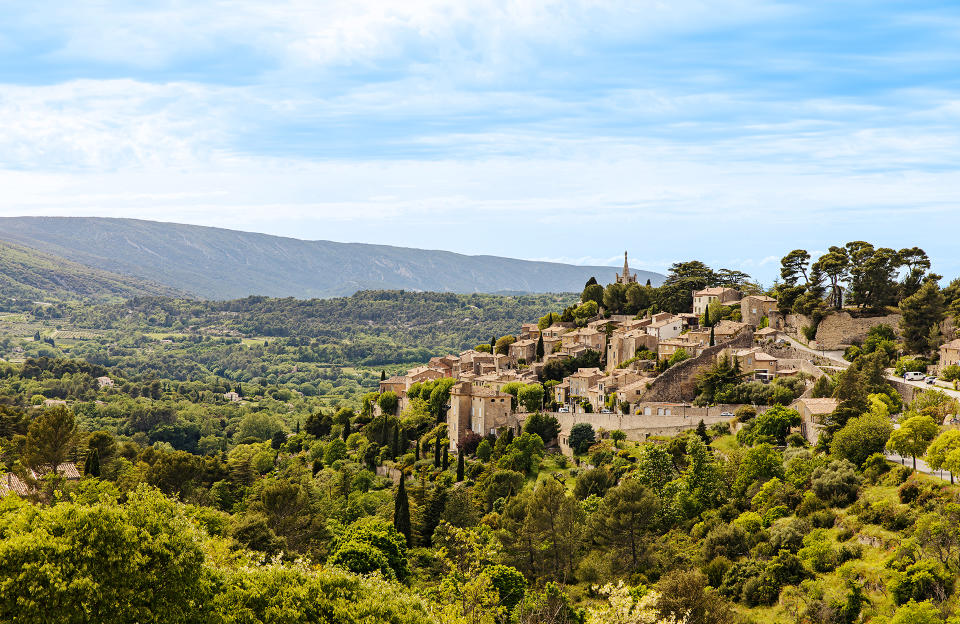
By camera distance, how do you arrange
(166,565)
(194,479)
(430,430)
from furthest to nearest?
1. (430,430)
2. (194,479)
3. (166,565)

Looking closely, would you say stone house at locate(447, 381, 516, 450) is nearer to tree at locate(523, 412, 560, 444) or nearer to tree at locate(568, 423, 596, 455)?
tree at locate(523, 412, 560, 444)

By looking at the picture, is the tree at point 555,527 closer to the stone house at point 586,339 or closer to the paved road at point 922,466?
the paved road at point 922,466

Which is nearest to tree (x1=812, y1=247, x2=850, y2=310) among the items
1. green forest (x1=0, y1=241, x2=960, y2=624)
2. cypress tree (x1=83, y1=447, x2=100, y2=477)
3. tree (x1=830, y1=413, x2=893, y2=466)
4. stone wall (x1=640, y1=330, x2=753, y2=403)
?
green forest (x1=0, y1=241, x2=960, y2=624)

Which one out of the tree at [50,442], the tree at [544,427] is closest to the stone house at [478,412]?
the tree at [544,427]

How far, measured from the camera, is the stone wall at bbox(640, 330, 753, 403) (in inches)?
2099

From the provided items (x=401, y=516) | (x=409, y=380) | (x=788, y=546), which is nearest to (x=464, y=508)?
(x=401, y=516)

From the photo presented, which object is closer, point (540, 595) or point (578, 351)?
point (540, 595)

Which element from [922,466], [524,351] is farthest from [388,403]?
[922,466]

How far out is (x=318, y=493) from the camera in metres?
50.1

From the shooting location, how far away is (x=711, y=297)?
67750 mm

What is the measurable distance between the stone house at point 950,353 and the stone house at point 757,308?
15.1 m

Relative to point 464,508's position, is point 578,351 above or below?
above

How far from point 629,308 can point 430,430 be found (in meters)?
22.1

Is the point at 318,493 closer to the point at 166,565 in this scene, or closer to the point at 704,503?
the point at 704,503
